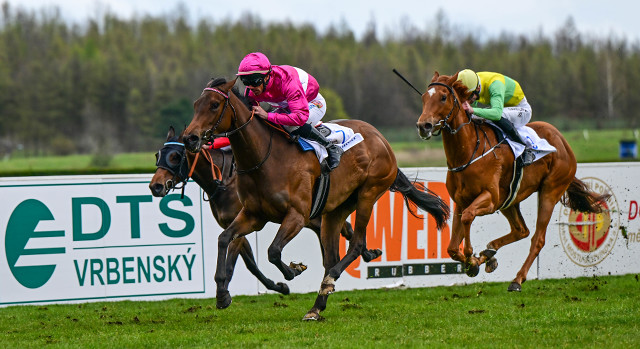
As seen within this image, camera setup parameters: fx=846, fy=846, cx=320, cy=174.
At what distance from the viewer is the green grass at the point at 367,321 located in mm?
6238

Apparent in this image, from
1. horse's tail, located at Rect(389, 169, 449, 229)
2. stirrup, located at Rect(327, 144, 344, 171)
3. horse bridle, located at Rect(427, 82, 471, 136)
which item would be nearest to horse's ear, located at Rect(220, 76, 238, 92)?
stirrup, located at Rect(327, 144, 344, 171)

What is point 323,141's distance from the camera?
23.8 ft

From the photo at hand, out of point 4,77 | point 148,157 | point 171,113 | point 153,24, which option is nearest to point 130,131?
point 171,113

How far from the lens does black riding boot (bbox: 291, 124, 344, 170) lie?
718 centimetres

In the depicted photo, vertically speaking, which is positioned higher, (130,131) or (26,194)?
(26,194)

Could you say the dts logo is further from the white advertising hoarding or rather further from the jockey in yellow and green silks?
the jockey in yellow and green silks

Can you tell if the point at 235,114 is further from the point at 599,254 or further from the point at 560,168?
the point at 599,254

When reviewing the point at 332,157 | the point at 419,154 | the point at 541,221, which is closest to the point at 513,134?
the point at 541,221

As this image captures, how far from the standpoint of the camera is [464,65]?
60.4m

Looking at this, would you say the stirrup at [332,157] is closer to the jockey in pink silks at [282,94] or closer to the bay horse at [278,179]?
the jockey in pink silks at [282,94]

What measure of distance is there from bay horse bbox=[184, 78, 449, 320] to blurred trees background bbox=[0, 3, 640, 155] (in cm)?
3111

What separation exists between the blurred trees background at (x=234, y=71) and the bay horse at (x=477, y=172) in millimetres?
29169

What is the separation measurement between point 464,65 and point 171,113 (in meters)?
22.6

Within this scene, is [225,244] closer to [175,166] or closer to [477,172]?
[175,166]
